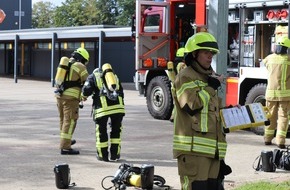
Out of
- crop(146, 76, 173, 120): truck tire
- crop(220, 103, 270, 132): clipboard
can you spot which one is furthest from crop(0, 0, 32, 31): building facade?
crop(220, 103, 270, 132): clipboard

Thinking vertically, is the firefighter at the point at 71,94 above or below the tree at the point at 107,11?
below

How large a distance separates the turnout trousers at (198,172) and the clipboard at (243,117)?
0.34 m

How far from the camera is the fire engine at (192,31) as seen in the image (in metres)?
12.2

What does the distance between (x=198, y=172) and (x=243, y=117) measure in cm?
70

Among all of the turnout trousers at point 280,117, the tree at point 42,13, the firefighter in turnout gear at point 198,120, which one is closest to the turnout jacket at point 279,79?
the turnout trousers at point 280,117

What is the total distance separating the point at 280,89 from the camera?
34.5 feet

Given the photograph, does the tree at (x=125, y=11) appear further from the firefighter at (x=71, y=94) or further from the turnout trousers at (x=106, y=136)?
the turnout trousers at (x=106, y=136)

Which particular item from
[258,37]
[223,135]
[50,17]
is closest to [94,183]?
[223,135]

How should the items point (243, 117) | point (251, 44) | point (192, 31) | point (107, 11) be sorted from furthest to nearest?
point (107, 11) < point (192, 31) < point (251, 44) < point (243, 117)

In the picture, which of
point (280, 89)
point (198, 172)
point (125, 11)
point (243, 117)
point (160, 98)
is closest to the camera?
point (198, 172)

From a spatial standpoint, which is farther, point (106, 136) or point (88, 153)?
point (88, 153)

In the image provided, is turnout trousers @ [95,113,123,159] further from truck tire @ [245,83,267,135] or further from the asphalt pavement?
truck tire @ [245,83,267,135]

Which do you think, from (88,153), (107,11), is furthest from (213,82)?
(107,11)

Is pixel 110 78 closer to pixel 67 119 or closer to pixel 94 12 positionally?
pixel 67 119
